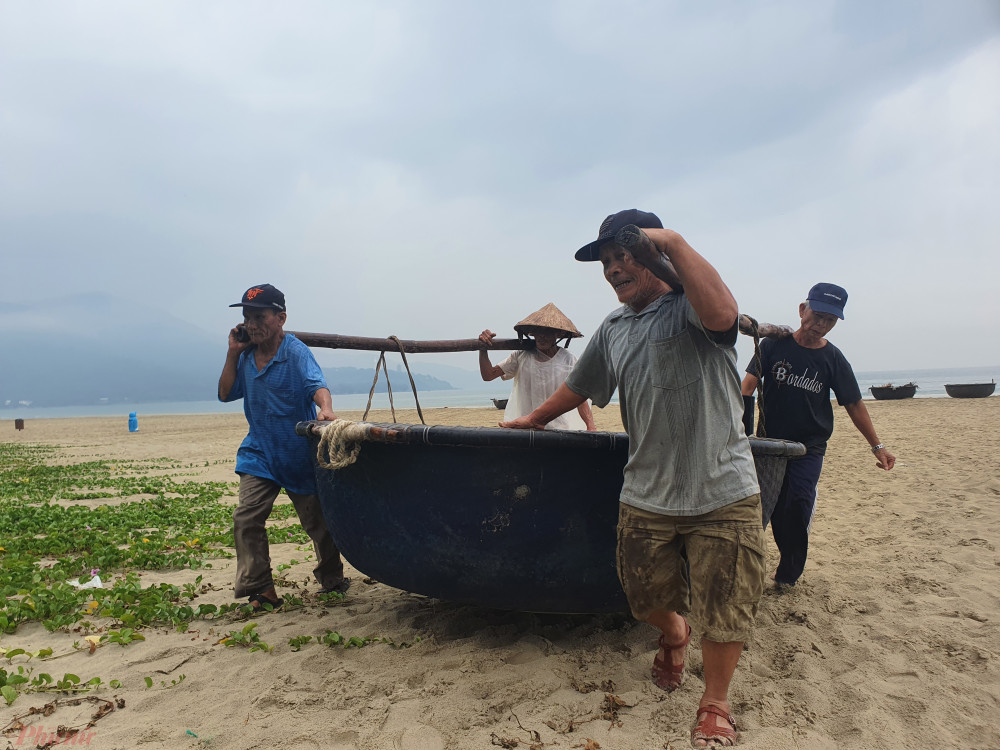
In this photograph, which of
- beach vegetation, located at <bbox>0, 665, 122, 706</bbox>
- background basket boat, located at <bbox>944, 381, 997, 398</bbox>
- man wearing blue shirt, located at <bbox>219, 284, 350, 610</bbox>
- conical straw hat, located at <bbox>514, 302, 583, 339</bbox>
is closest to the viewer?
beach vegetation, located at <bbox>0, 665, 122, 706</bbox>

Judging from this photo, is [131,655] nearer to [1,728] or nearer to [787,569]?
[1,728]

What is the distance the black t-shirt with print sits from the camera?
3725 mm

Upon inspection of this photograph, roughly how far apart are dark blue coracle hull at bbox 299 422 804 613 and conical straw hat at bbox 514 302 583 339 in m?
2.07

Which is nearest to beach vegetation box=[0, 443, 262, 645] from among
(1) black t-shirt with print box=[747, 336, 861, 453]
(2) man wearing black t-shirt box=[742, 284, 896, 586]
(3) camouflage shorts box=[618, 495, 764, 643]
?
(3) camouflage shorts box=[618, 495, 764, 643]

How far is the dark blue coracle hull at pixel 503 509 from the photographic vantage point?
2.50 metres

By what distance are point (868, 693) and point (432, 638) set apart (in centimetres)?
188

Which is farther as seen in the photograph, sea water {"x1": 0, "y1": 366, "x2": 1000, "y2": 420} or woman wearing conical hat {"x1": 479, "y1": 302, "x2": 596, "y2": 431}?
sea water {"x1": 0, "y1": 366, "x2": 1000, "y2": 420}

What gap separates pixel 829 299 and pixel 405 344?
105 inches

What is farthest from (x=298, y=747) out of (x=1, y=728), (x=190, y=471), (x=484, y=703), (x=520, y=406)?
(x=190, y=471)

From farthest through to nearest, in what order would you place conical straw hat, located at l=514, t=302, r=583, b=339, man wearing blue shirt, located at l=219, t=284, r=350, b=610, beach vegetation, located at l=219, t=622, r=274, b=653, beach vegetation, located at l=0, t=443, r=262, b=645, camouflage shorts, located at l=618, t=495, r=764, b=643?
conical straw hat, located at l=514, t=302, r=583, b=339
man wearing blue shirt, located at l=219, t=284, r=350, b=610
beach vegetation, located at l=0, t=443, r=262, b=645
beach vegetation, located at l=219, t=622, r=274, b=653
camouflage shorts, located at l=618, t=495, r=764, b=643

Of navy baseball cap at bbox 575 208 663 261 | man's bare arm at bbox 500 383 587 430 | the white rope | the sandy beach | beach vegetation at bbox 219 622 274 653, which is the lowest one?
the sandy beach

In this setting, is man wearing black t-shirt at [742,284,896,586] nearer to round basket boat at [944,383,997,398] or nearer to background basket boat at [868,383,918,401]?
background basket boat at [868,383,918,401]

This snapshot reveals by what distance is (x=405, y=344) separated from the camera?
14.0ft

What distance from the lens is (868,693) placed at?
95.4 inches
